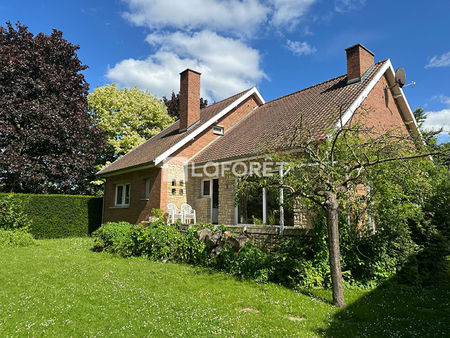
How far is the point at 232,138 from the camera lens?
14.5 m

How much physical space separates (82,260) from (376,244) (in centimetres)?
879

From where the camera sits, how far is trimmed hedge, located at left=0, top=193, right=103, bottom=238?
1501 centimetres

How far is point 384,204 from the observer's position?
21.7ft

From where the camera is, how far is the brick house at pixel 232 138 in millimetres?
11375

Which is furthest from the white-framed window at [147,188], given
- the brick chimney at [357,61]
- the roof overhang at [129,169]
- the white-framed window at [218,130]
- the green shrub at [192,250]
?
the brick chimney at [357,61]

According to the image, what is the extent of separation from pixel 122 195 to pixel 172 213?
5.66m

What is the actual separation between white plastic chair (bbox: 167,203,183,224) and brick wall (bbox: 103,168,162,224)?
601 millimetres

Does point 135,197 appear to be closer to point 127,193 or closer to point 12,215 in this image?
point 127,193

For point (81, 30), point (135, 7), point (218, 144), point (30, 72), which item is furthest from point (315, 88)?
point (30, 72)

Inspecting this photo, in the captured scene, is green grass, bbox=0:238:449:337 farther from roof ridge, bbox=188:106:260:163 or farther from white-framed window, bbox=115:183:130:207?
white-framed window, bbox=115:183:130:207

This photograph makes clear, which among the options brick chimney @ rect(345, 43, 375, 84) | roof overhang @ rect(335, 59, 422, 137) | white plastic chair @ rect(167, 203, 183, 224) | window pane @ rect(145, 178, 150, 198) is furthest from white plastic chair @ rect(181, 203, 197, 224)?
brick chimney @ rect(345, 43, 375, 84)

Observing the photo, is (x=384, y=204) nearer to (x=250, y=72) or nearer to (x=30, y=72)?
(x=250, y=72)

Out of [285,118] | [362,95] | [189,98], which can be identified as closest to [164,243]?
[285,118]

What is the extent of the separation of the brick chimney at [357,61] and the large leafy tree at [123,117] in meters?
19.4
